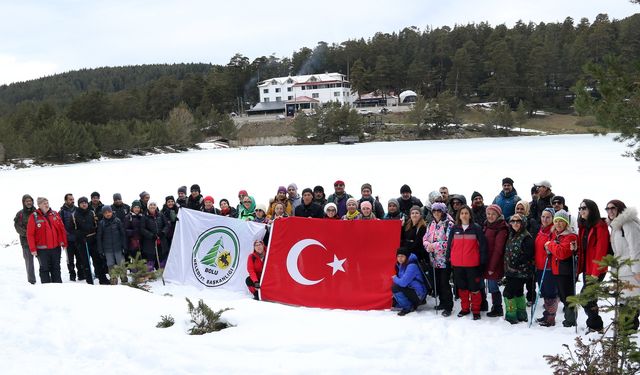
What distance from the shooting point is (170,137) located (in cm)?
6494

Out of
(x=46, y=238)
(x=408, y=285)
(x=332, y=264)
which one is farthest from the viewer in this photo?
(x=46, y=238)

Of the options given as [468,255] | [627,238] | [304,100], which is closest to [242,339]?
[468,255]

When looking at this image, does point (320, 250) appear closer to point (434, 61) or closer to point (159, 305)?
point (159, 305)

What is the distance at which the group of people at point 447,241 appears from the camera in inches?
239

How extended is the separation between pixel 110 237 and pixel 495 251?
23.9ft

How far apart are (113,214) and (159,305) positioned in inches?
159

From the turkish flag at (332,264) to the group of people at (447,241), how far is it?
0.94 ft

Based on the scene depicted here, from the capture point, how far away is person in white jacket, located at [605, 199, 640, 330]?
17.8ft

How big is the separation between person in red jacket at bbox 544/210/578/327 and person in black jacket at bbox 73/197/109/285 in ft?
27.5

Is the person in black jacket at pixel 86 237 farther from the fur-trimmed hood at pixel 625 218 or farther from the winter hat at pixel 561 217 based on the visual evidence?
the fur-trimmed hood at pixel 625 218

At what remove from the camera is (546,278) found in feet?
21.6

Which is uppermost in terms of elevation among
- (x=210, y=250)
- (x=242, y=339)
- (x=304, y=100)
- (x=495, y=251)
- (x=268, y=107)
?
(x=304, y=100)

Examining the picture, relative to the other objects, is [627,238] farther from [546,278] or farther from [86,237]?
Result: [86,237]

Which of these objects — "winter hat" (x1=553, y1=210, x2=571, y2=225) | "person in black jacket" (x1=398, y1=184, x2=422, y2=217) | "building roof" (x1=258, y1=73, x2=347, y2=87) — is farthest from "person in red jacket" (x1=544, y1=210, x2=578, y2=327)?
"building roof" (x1=258, y1=73, x2=347, y2=87)
